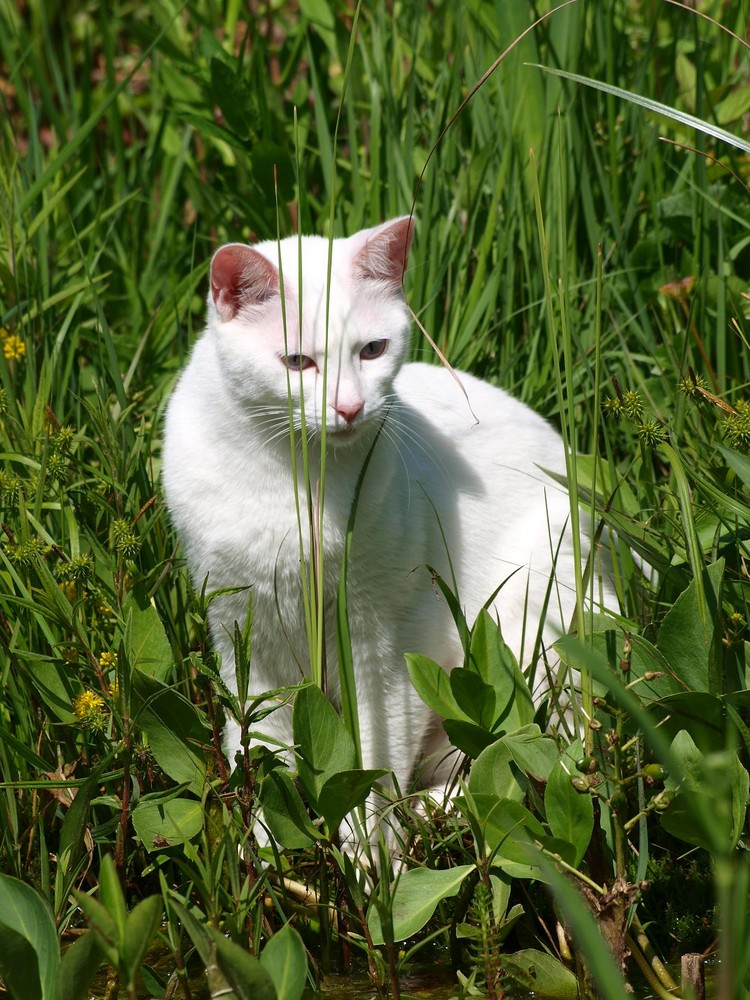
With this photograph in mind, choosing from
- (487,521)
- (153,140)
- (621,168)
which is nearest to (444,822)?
(487,521)

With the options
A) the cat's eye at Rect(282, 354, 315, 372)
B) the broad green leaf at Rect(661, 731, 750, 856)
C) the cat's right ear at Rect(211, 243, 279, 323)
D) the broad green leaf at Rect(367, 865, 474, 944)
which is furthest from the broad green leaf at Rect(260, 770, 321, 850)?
the cat's right ear at Rect(211, 243, 279, 323)

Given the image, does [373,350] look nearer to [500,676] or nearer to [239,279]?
[239,279]

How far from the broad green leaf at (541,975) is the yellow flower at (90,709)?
721 mm

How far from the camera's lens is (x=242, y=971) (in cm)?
123

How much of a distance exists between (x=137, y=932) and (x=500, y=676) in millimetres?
714

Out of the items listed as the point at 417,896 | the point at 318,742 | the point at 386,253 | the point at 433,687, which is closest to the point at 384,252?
the point at 386,253

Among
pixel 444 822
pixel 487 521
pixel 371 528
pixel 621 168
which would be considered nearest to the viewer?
pixel 444 822

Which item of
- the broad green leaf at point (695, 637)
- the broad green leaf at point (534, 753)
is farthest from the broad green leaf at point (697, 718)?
the broad green leaf at point (534, 753)

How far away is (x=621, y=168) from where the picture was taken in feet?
10.0

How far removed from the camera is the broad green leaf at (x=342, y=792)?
1561mm

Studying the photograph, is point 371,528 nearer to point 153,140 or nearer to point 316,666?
point 316,666

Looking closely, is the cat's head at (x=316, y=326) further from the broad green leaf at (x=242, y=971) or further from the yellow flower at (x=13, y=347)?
the broad green leaf at (x=242, y=971)

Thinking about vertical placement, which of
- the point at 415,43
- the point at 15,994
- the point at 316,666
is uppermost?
the point at 415,43

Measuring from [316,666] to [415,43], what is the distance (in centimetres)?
206
